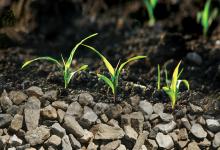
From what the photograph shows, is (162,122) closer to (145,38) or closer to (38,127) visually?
(38,127)

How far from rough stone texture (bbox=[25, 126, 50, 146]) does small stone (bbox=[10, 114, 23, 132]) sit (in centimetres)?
6

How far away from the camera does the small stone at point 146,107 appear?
225 cm

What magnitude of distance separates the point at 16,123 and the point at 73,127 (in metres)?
0.27

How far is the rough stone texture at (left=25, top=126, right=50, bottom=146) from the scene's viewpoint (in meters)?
2.06

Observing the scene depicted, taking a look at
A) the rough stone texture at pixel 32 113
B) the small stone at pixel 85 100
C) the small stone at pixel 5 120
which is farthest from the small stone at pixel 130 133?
the small stone at pixel 5 120

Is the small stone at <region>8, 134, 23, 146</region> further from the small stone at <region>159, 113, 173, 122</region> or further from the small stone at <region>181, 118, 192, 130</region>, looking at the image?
the small stone at <region>181, 118, 192, 130</region>

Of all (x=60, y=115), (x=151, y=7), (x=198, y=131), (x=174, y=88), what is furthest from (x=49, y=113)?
(x=151, y=7)

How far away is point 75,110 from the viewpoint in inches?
86.2

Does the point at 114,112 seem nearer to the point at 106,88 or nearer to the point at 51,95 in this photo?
the point at 106,88

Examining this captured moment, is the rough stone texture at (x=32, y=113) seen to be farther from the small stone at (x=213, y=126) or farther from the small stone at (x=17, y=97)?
the small stone at (x=213, y=126)

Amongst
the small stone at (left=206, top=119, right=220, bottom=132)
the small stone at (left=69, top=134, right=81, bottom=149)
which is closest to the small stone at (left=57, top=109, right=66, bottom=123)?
the small stone at (left=69, top=134, right=81, bottom=149)

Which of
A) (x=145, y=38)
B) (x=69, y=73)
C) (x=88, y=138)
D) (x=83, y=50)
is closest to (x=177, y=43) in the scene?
(x=145, y=38)

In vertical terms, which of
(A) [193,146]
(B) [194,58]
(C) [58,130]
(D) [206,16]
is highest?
(D) [206,16]

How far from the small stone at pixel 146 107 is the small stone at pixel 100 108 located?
185mm
